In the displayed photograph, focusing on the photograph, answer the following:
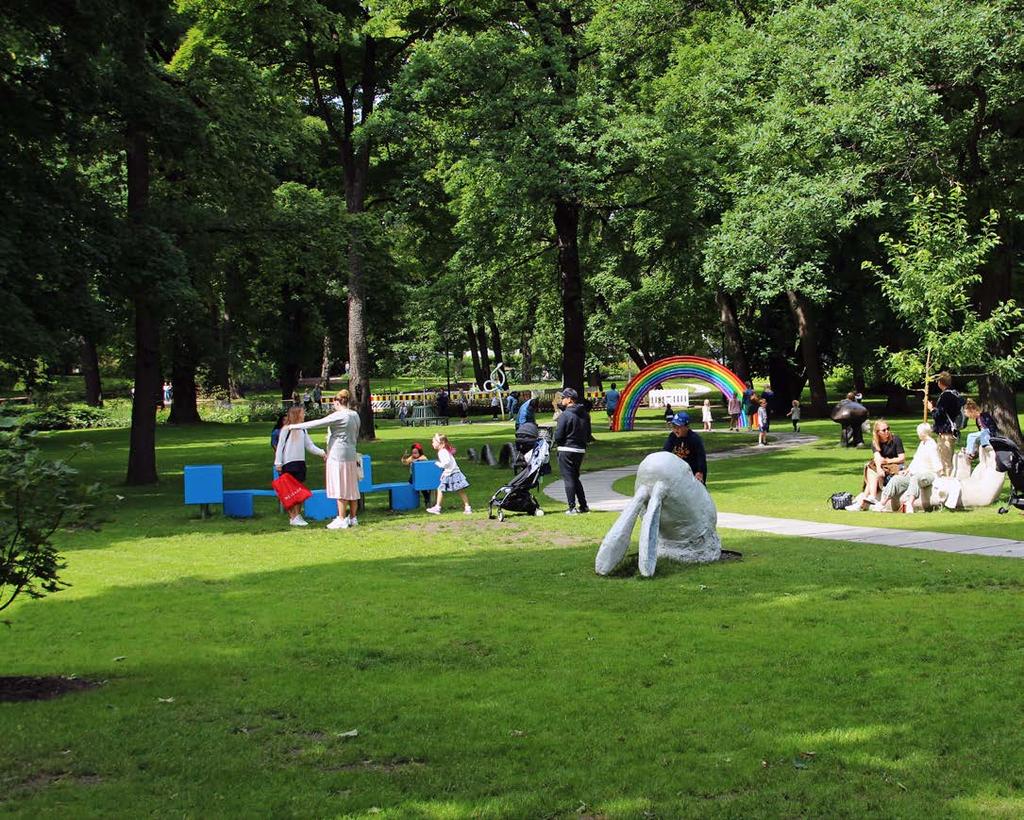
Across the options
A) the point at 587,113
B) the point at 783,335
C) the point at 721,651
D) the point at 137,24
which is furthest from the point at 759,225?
the point at 783,335

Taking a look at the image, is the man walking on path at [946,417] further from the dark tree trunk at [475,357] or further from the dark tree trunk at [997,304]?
the dark tree trunk at [475,357]

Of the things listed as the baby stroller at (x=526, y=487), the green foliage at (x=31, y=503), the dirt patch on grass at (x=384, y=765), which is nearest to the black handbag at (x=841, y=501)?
the baby stroller at (x=526, y=487)

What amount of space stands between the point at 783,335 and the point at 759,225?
23745 mm

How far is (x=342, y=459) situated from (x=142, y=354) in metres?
8.42

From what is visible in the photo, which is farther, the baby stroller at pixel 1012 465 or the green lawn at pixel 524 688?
the baby stroller at pixel 1012 465

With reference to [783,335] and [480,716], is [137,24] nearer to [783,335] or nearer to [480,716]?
[480,716]

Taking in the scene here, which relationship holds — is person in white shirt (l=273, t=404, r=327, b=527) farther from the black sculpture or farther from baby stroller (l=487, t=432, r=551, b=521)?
the black sculpture

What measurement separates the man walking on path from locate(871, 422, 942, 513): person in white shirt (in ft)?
3.05

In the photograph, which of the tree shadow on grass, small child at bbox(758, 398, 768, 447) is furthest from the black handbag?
small child at bbox(758, 398, 768, 447)

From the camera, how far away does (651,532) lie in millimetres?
11297

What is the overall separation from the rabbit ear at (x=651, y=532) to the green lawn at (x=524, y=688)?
266mm

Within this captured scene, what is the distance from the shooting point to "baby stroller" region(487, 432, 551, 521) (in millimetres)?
16719

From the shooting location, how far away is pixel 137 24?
19891 millimetres

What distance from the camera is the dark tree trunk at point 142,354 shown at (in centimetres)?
2181
